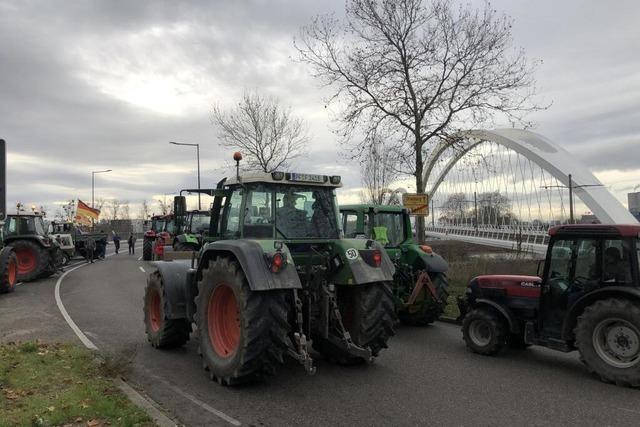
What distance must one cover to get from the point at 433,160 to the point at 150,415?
58.5 ft

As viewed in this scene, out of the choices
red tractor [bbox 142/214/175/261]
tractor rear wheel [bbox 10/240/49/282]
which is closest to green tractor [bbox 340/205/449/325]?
tractor rear wheel [bbox 10/240/49/282]

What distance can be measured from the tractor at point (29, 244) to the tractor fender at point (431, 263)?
1313 centimetres

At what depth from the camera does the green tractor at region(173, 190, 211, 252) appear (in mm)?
7598

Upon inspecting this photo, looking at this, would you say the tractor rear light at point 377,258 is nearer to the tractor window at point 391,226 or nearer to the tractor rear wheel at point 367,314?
the tractor rear wheel at point 367,314

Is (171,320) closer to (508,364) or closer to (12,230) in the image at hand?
(508,364)

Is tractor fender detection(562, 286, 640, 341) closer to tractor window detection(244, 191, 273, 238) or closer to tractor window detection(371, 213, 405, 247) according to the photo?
tractor window detection(244, 191, 273, 238)

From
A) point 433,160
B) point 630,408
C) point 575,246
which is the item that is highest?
point 433,160

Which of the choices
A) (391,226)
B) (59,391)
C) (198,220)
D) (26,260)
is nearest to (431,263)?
(391,226)

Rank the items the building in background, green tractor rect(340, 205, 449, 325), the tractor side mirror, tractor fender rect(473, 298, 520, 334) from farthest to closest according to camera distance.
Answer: the building in background → green tractor rect(340, 205, 449, 325) → the tractor side mirror → tractor fender rect(473, 298, 520, 334)

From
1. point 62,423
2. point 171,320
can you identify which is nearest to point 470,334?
point 171,320

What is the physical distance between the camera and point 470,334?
25.1 ft

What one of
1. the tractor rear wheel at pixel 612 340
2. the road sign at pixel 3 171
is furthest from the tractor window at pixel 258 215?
the tractor rear wheel at pixel 612 340

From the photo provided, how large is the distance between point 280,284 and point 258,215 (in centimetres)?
116

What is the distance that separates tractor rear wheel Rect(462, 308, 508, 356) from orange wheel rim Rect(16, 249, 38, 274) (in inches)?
582
